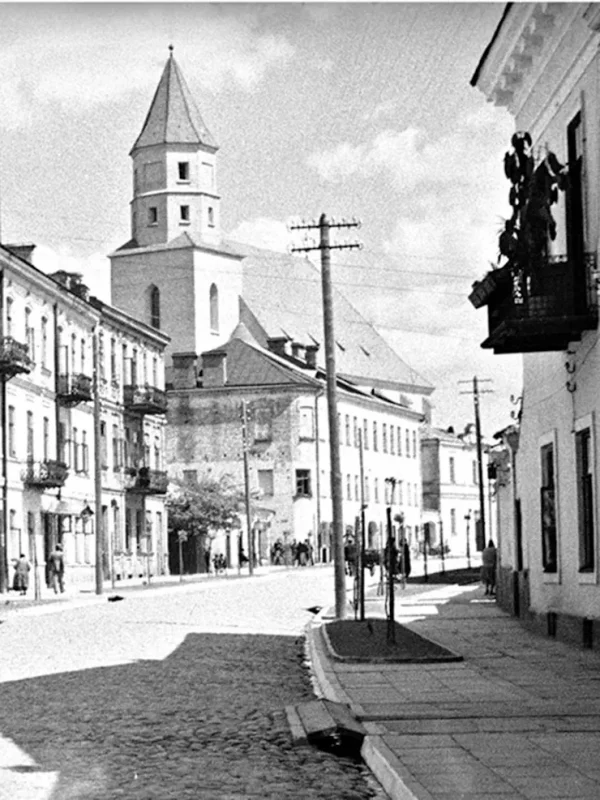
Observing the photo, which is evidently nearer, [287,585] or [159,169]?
[287,585]

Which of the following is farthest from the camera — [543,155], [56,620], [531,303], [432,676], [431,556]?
[431,556]

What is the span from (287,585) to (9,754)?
43.0 metres

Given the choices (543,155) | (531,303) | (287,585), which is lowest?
(287,585)

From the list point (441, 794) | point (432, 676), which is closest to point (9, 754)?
point (441, 794)

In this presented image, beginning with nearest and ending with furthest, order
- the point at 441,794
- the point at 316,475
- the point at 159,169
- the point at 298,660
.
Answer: the point at 441,794 → the point at 298,660 → the point at 316,475 → the point at 159,169

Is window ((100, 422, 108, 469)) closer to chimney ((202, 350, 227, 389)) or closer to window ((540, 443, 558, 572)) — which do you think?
chimney ((202, 350, 227, 389))

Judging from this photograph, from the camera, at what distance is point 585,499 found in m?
20.7

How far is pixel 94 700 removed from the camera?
1553cm

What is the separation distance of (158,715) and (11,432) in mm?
41000

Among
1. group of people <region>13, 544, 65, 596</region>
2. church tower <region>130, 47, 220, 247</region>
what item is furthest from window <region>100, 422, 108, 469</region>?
church tower <region>130, 47, 220, 247</region>

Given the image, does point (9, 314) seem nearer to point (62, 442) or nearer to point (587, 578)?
point (62, 442)

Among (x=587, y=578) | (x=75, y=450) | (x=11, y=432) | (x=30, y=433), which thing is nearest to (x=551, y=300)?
(x=587, y=578)

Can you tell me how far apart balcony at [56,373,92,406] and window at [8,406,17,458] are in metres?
5.17

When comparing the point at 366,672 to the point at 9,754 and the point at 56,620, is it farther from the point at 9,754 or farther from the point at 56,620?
the point at 56,620
